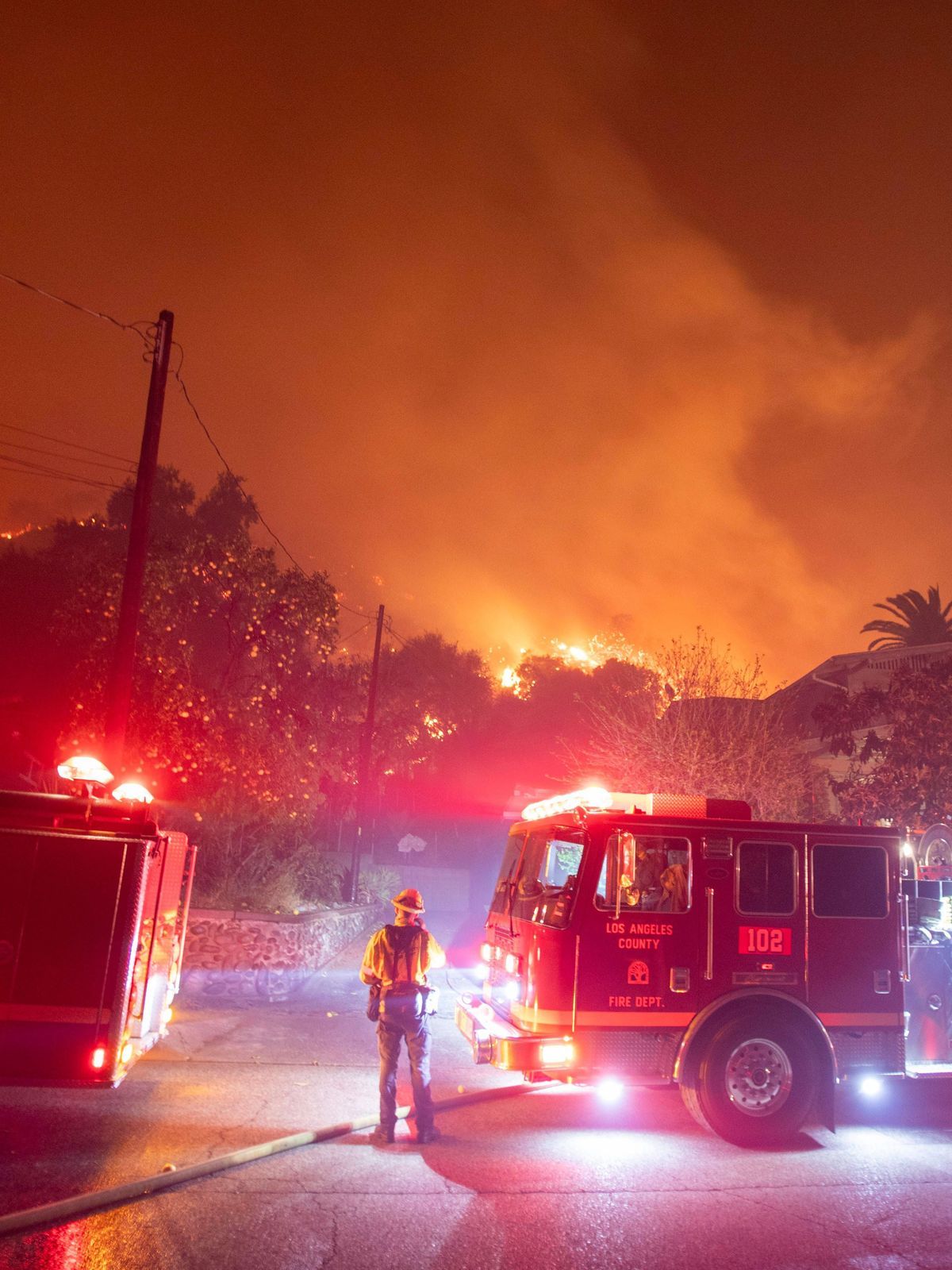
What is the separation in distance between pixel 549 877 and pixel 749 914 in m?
1.67

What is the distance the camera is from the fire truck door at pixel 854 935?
286 inches

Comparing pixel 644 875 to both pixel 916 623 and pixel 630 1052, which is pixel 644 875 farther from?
pixel 916 623

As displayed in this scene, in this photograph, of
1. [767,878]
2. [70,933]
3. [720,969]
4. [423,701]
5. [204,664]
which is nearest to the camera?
[70,933]

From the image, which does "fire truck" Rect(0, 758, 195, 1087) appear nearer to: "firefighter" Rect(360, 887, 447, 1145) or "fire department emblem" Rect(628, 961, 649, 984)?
"firefighter" Rect(360, 887, 447, 1145)

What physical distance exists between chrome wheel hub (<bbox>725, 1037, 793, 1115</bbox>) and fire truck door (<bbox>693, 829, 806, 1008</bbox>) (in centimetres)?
43

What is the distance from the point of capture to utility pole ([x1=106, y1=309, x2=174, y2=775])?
432 inches

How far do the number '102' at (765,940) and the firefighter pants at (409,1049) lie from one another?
8.17 ft

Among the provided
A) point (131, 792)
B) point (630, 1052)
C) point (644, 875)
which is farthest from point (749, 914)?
point (131, 792)

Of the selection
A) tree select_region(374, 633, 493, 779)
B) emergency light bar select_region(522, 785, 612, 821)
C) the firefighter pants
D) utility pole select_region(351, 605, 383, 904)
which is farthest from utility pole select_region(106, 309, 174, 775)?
tree select_region(374, 633, 493, 779)

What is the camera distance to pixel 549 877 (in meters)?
7.96

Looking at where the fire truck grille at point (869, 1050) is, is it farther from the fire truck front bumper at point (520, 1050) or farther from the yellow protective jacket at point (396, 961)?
the yellow protective jacket at point (396, 961)

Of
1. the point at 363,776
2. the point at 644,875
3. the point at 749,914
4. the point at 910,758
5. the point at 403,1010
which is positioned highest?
the point at 910,758

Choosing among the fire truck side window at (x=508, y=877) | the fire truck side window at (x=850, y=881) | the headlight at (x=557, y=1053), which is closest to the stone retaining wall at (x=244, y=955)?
the fire truck side window at (x=508, y=877)

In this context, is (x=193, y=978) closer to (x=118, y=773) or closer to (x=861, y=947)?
(x=118, y=773)
